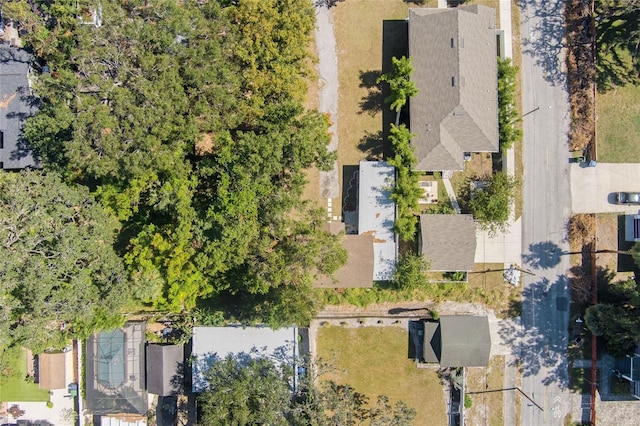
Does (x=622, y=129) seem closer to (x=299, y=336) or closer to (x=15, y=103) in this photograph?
(x=299, y=336)

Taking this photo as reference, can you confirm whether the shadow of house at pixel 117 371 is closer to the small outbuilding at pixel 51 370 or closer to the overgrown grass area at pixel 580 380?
the small outbuilding at pixel 51 370

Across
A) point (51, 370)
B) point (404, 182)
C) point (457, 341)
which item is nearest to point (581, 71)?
point (404, 182)

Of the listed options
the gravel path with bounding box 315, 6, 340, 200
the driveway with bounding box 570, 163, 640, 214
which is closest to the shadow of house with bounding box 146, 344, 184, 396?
the gravel path with bounding box 315, 6, 340, 200

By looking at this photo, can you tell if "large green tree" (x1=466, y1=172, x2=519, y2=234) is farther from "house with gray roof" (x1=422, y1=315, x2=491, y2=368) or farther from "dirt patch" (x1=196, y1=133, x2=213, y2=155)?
"dirt patch" (x1=196, y1=133, x2=213, y2=155)

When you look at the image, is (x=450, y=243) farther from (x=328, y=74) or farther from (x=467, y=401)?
(x=328, y=74)

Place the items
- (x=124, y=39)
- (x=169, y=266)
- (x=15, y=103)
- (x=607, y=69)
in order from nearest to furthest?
(x=124, y=39) → (x=169, y=266) → (x=15, y=103) → (x=607, y=69)

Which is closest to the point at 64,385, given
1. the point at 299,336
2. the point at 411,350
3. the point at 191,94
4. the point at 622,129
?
the point at 299,336
